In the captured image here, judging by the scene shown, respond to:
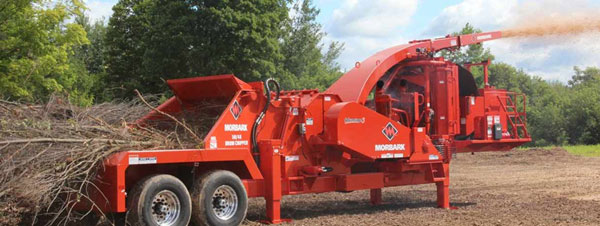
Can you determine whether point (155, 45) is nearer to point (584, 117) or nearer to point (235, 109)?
point (235, 109)

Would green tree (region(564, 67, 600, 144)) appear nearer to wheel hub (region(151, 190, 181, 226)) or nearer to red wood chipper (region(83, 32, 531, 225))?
red wood chipper (region(83, 32, 531, 225))

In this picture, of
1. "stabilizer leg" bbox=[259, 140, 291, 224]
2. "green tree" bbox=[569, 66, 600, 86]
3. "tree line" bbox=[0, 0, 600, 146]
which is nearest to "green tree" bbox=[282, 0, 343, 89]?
"tree line" bbox=[0, 0, 600, 146]

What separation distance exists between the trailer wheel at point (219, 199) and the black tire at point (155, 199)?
241 millimetres

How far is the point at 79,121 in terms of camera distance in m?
9.52

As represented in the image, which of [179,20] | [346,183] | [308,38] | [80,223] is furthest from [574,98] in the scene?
[80,223]

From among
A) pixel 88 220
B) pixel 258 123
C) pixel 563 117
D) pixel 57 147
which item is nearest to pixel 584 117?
pixel 563 117

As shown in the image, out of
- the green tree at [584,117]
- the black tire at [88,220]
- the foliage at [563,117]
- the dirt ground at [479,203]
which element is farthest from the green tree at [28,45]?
the green tree at [584,117]

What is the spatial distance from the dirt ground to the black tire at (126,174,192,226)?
175 cm

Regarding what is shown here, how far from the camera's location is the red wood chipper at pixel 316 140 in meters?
9.30

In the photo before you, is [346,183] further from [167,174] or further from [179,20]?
[179,20]

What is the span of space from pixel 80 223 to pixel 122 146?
1.62 meters

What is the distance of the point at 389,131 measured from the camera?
12.1 metres

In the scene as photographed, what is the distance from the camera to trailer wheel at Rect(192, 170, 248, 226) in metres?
9.61

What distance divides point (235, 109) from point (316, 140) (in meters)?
1.60
